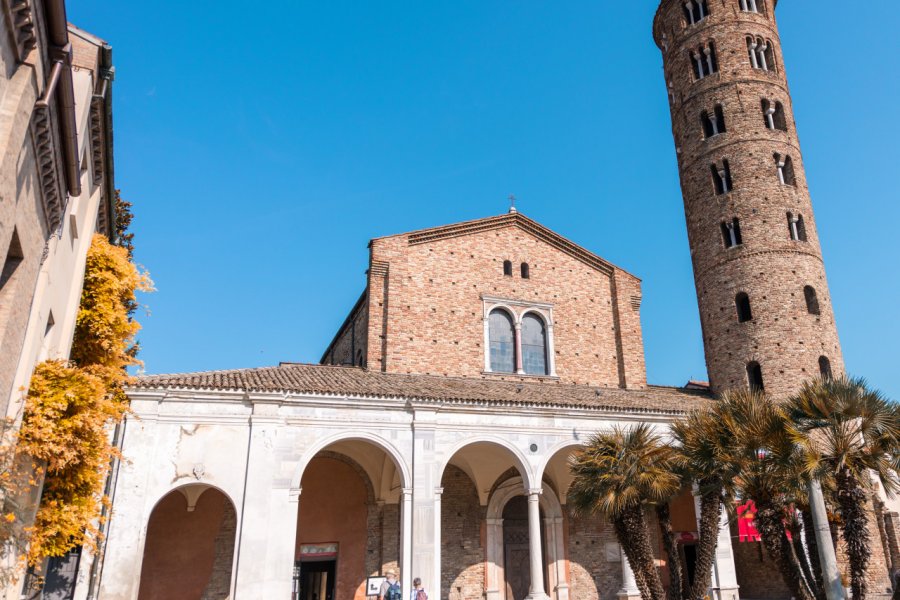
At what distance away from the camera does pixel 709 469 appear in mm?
12367

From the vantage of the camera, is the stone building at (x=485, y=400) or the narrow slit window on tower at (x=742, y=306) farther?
the narrow slit window on tower at (x=742, y=306)

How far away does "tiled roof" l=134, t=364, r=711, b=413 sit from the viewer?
14.6m

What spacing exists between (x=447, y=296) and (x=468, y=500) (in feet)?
20.7

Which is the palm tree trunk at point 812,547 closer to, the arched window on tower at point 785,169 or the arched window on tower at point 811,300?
the arched window on tower at point 811,300

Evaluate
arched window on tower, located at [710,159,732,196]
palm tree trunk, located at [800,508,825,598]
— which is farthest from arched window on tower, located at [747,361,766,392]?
palm tree trunk, located at [800,508,825,598]

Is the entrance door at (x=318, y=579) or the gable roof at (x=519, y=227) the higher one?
the gable roof at (x=519, y=227)

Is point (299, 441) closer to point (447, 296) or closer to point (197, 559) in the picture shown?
point (197, 559)

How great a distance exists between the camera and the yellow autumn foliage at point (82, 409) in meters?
8.74

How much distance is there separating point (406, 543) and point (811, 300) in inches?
617

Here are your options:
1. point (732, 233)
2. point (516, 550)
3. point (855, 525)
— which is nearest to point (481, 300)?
point (516, 550)

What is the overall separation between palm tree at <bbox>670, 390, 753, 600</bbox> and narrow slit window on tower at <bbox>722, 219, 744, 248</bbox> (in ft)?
36.2

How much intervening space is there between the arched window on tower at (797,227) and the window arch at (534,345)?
905 centimetres

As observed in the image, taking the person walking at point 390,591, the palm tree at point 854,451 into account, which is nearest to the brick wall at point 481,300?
the person walking at point 390,591

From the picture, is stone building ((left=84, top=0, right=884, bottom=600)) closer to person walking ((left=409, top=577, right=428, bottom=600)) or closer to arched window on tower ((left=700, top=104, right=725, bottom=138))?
arched window on tower ((left=700, top=104, right=725, bottom=138))
